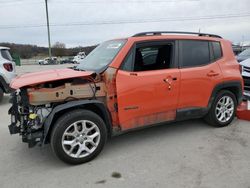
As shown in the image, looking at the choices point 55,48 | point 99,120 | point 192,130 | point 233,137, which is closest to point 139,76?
point 99,120

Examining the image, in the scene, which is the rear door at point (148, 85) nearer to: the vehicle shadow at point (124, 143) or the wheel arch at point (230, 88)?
the vehicle shadow at point (124, 143)

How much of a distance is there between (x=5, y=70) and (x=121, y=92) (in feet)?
18.1

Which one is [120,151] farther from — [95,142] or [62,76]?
[62,76]

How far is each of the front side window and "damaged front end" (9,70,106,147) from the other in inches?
24.6

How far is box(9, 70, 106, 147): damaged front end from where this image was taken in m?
3.63

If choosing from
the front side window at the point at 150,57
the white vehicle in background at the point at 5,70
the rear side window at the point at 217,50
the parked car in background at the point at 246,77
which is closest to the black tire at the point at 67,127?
the front side window at the point at 150,57

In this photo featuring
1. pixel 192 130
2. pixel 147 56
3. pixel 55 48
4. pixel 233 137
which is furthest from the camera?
pixel 55 48

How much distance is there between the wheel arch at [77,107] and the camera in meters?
3.58

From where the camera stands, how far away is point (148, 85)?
4105mm

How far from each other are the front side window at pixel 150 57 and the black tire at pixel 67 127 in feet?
3.16

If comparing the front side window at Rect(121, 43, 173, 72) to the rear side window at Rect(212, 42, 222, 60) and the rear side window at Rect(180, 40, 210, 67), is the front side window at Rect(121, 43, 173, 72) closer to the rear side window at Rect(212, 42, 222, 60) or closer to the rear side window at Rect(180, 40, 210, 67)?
the rear side window at Rect(180, 40, 210, 67)

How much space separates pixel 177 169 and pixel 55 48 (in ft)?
247

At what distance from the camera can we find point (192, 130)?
5.12m

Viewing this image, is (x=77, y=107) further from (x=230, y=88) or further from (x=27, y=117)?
(x=230, y=88)
